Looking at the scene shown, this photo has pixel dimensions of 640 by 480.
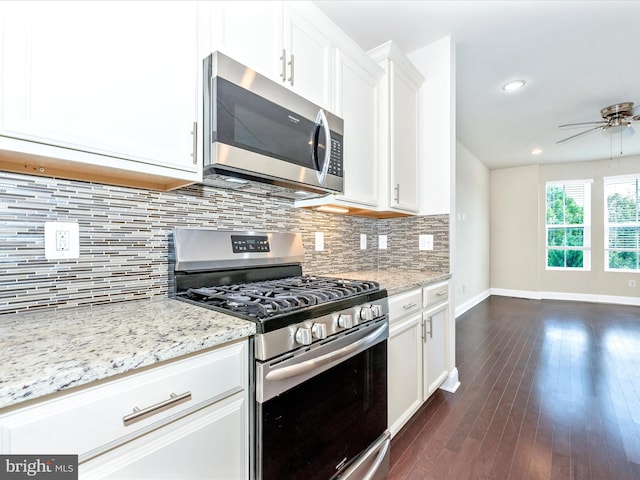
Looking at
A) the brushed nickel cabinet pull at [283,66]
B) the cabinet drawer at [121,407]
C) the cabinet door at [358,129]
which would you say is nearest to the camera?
the cabinet drawer at [121,407]

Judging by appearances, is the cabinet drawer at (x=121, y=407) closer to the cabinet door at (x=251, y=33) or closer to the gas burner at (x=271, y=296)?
the gas burner at (x=271, y=296)

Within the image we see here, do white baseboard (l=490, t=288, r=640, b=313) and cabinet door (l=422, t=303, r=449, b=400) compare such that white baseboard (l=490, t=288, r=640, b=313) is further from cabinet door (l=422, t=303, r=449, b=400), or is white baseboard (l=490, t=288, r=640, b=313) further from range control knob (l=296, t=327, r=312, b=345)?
range control knob (l=296, t=327, r=312, b=345)

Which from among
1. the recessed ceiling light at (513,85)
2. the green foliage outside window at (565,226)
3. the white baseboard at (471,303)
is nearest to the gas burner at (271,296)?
the recessed ceiling light at (513,85)

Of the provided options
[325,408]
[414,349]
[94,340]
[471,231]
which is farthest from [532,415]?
[471,231]

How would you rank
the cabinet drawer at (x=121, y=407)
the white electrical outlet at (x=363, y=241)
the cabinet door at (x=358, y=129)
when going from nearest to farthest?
the cabinet drawer at (x=121, y=407) → the cabinet door at (x=358, y=129) → the white electrical outlet at (x=363, y=241)

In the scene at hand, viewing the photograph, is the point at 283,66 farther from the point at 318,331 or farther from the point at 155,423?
the point at 155,423

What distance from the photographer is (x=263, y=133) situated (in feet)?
4.25

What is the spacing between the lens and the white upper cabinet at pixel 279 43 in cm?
124

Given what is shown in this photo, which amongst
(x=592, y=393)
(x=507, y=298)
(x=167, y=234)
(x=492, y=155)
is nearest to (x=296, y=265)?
(x=167, y=234)

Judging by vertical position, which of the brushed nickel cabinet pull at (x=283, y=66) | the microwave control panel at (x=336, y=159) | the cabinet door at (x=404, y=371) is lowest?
the cabinet door at (x=404, y=371)

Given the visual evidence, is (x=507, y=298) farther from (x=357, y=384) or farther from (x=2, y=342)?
(x=2, y=342)

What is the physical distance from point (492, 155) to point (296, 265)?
5.06 m

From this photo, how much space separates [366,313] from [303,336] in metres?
0.40

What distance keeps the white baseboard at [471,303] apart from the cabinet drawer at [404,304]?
3.13 metres
